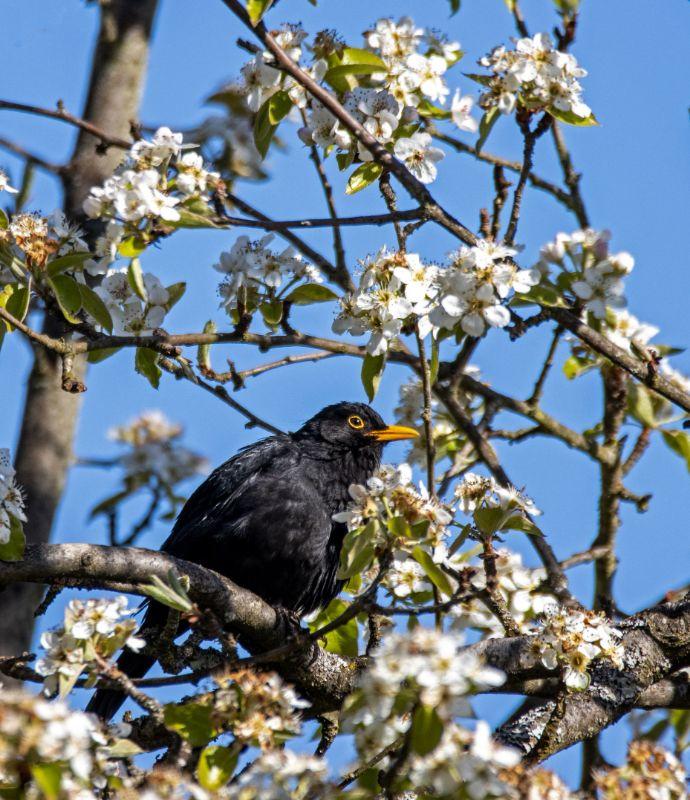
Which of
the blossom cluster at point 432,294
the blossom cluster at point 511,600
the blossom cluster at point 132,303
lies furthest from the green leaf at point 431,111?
the blossom cluster at point 511,600

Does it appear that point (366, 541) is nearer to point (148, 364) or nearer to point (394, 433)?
point (148, 364)

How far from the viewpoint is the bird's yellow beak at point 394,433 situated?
621 cm

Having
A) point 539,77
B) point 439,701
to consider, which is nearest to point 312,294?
point 539,77

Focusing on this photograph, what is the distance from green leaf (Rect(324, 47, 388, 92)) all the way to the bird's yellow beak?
242 cm

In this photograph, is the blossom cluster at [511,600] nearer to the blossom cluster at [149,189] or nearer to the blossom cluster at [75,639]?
the blossom cluster at [75,639]

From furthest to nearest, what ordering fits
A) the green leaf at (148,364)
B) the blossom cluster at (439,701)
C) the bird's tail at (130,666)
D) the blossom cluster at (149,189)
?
the bird's tail at (130,666) < the green leaf at (148,364) < the blossom cluster at (149,189) < the blossom cluster at (439,701)

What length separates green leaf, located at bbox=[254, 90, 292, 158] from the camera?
4.29 meters

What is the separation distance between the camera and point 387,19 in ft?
15.0

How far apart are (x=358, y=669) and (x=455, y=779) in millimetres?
2246

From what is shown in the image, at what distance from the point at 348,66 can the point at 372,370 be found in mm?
1135

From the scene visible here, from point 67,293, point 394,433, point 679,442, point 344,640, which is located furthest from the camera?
point 394,433

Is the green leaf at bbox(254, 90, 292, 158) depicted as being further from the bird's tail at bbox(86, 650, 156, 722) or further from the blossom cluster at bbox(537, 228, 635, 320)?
the bird's tail at bbox(86, 650, 156, 722)

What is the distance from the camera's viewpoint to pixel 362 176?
14.2 ft

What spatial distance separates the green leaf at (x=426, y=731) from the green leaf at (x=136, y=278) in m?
2.12
